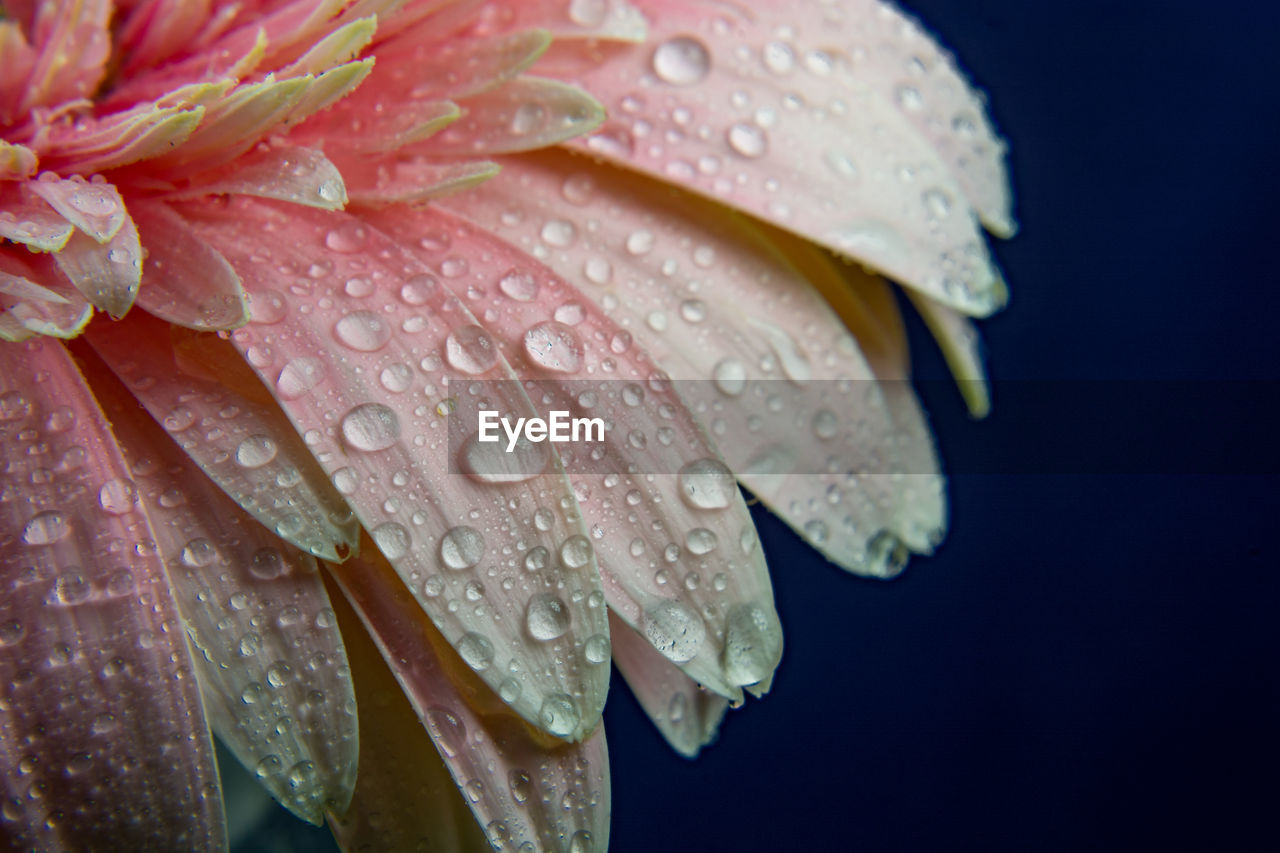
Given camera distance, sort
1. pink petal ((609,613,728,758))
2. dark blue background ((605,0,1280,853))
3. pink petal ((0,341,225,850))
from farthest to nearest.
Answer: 1. dark blue background ((605,0,1280,853))
2. pink petal ((609,613,728,758))
3. pink petal ((0,341,225,850))

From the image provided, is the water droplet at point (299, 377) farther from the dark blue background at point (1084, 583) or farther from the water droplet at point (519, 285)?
the dark blue background at point (1084, 583)

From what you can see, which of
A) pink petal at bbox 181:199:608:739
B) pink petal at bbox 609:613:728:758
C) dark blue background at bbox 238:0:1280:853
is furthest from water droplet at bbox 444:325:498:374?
dark blue background at bbox 238:0:1280:853

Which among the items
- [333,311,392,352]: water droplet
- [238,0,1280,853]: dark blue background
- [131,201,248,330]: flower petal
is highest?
[131,201,248,330]: flower petal

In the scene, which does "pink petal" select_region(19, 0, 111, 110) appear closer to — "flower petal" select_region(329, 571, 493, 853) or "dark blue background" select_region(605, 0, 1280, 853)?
"flower petal" select_region(329, 571, 493, 853)

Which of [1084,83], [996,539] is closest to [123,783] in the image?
[996,539]

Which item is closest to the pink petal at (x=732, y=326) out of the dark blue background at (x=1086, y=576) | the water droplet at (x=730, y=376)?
the water droplet at (x=730, y=376)

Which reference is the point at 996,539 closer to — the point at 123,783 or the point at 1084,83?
the point at 1084,83

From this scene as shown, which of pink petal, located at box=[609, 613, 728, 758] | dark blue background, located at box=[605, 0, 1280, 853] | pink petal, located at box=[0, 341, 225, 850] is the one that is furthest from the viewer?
dark blue background, located at box=[605, 0, 1280, 853]
